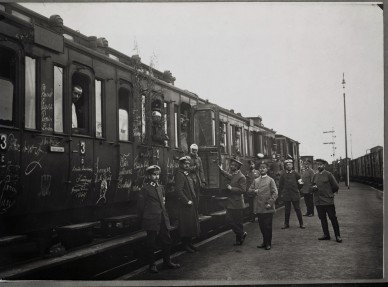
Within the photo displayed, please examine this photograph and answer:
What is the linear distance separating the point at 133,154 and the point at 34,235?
2.26 metres

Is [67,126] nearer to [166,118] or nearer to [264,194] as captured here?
[166,118]

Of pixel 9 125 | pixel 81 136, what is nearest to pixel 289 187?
pixel 81 136

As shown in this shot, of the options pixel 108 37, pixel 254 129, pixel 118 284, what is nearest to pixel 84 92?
pixel 108 37

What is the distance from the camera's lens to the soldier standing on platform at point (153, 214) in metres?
5.92

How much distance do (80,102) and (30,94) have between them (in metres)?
0.97

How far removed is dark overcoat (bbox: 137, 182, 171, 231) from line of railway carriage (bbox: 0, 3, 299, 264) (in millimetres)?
638

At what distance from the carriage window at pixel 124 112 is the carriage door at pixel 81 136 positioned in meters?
0.74

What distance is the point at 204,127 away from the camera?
8.92 metres

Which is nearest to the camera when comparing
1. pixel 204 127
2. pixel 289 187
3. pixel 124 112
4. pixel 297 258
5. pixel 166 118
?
pixel 297 258

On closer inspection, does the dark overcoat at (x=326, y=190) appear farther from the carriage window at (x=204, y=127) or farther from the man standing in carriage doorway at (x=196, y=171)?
the carriage window at (x=204, y=127)

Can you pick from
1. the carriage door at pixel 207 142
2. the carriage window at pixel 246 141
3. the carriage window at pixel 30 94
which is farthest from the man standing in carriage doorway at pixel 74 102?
the carriage window at pixel 246 141

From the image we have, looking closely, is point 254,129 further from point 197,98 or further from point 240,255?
point 240,255

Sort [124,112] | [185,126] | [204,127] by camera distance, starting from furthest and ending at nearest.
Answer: [204,127], [185,126], [124,112]

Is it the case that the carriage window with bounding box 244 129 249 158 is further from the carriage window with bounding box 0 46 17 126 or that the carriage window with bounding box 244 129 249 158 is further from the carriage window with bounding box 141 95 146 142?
the carriage window with bounding box 0 46 17 126
